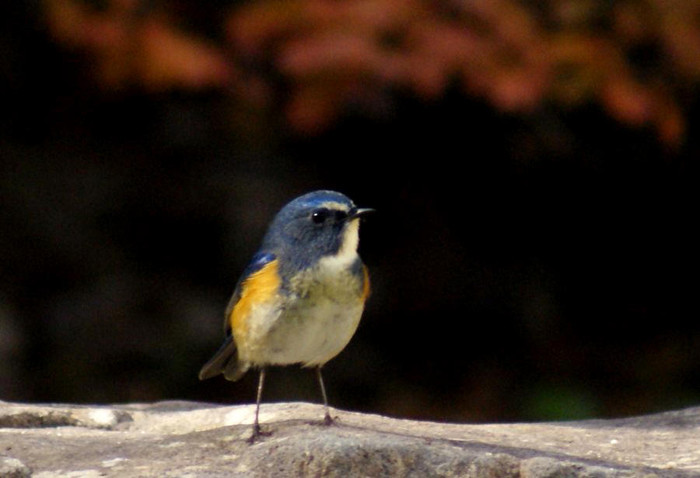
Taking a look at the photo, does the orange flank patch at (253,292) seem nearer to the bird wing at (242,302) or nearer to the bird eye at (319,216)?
the bird wing at (242,302)

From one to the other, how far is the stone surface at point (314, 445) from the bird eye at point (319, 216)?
638 millimetres

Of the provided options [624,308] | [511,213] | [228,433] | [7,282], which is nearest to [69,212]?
[7,282]

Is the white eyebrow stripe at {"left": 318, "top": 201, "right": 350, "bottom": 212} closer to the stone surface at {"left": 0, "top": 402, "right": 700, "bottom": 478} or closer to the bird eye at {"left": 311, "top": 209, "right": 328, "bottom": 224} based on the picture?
the bird eye at {"left": 311, "top": 209, "right": 328, "bottom": 224}

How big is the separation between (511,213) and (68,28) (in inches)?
136

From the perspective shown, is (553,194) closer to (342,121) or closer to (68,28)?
(342,121)

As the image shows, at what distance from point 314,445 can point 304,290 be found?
2.38ft

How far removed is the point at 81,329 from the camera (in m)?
7.93

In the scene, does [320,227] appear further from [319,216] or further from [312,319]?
[312,319]

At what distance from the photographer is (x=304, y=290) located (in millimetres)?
4230

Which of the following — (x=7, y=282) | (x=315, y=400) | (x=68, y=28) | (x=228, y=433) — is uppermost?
(x=68, y=28)

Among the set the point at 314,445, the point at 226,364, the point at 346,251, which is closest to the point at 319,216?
the point at 346,251

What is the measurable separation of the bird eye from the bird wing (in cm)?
18

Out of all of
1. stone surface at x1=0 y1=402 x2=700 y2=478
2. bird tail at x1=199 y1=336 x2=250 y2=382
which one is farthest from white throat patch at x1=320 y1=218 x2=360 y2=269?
bird tail at x1=199 y1=336 x2=250 y2=382

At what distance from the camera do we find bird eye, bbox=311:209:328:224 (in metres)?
4.42
